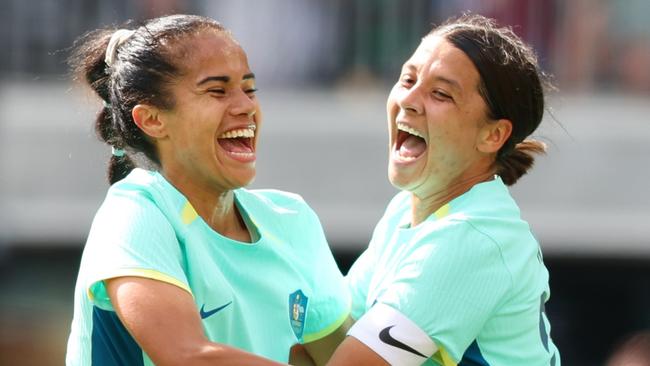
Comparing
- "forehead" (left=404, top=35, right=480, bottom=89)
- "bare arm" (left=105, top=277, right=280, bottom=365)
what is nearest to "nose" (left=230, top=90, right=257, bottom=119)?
"forehead" (left=404, top=35, right=480, bottom=89)

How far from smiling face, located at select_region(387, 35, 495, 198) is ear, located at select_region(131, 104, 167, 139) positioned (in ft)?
2.15

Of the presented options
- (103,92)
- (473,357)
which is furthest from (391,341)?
(103,92)

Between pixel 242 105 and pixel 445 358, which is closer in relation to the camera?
pixel 445 358

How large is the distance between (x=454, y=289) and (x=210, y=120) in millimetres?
772

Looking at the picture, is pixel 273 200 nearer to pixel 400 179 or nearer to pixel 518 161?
pixel 400 179

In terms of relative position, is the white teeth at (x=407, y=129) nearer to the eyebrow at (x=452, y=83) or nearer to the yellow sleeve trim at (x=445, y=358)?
the eyebrow at (x=452, y=83)

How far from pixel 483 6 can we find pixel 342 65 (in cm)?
102

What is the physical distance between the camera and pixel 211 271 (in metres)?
3.93

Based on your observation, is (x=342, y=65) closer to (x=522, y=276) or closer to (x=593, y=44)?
(x=593, y=44)

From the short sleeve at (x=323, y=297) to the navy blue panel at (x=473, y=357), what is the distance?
0.47 metres

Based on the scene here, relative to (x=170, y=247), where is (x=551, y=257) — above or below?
below

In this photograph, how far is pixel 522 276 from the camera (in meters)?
4.00

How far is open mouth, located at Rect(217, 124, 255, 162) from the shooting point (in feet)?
13.4

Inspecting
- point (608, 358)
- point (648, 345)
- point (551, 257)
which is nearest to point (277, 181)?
point (551, 257)
